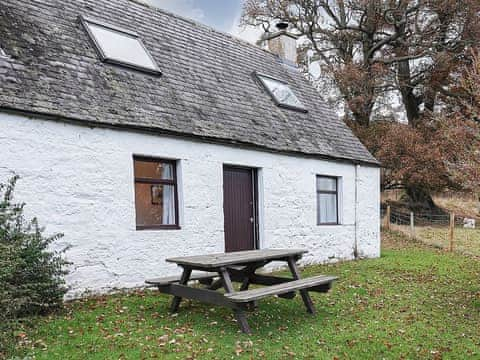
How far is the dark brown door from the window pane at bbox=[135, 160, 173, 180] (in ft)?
4.84

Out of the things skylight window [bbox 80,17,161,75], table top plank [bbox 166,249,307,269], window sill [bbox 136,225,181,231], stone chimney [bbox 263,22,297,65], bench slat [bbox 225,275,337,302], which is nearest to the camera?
bench slat [bbox 225,275,337,302]

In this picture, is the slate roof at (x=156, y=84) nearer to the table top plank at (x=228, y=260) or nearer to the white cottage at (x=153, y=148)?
the white cottage at (x=153, y=148)

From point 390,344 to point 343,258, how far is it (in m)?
6.91

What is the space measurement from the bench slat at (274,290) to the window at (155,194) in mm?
3132

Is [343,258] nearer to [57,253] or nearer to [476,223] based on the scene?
[57,253]

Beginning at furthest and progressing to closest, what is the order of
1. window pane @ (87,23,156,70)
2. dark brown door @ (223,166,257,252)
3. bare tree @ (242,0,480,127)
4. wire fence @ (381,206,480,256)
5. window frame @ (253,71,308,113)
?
bare tree @ (242,0,480,127), wire fence @ (381,206,480,256), window frame @ (253,71,308,113), dark brown door @ (223,166,257,252), window pane @ (87,23,156,70)

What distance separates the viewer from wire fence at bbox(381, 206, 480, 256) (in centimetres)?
1466

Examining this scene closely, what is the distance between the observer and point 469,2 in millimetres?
20281

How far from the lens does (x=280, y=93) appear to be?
40.8 ft

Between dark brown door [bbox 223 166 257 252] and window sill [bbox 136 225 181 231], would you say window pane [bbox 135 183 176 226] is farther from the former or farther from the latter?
dark brown door [bbox 223 166 257 252]

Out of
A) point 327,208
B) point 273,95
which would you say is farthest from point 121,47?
point 327,208

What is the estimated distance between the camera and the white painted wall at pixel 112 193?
650 centimetres

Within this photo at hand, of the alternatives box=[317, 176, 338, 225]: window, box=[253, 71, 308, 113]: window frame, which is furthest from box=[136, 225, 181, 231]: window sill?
box=[253, 71, 308, 113]: window frame

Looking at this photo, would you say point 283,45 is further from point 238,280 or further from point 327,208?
point 238,280
